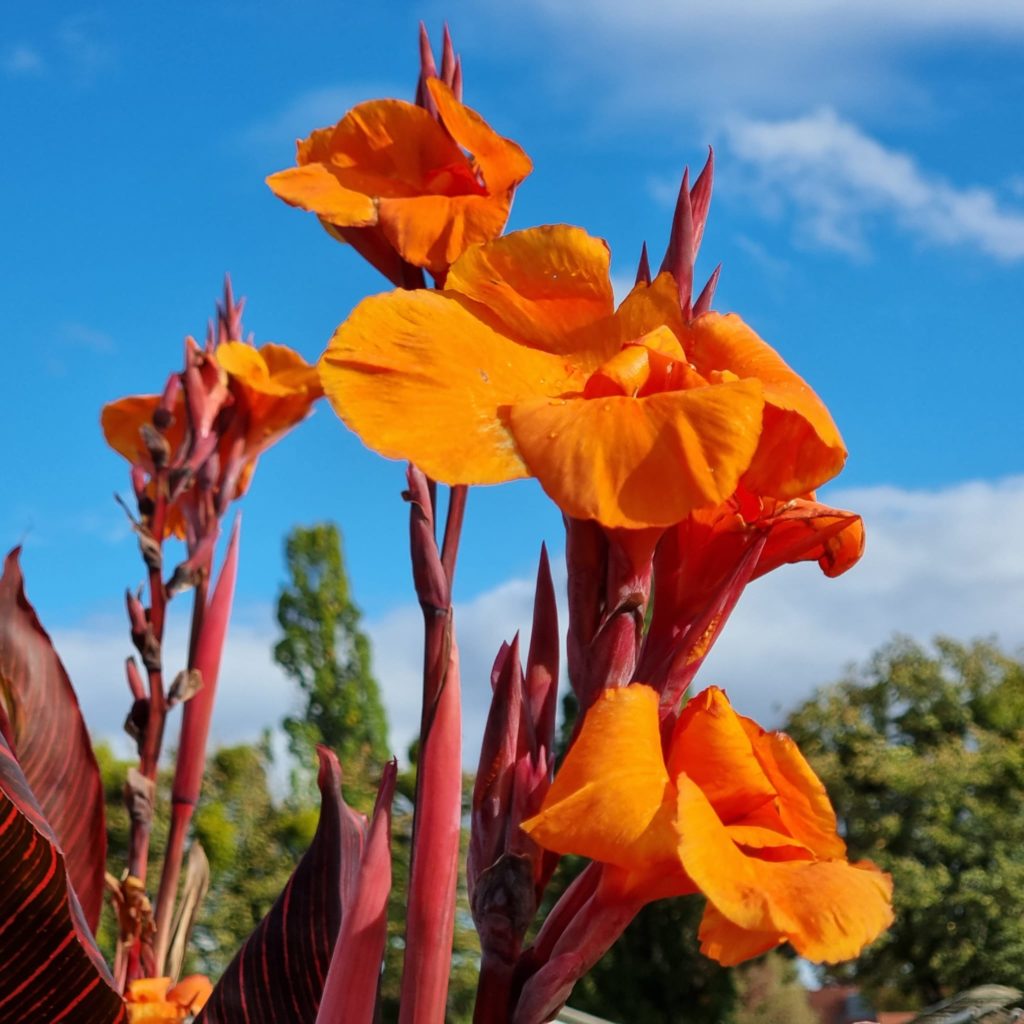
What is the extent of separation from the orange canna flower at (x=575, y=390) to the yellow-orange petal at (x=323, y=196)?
0.75 ft

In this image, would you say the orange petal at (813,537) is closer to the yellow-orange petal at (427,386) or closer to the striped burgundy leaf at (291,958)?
the yellow-orange petal at (427,386)

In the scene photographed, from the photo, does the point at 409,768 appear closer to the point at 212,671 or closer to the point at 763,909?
the point at 212,671

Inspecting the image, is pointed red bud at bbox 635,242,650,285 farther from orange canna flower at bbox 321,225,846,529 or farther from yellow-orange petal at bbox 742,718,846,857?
yellow-orange petal at bbox 742,718,846,857

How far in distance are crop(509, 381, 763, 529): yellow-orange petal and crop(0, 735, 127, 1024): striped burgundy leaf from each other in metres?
0.34

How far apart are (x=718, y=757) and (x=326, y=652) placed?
20.7 metres

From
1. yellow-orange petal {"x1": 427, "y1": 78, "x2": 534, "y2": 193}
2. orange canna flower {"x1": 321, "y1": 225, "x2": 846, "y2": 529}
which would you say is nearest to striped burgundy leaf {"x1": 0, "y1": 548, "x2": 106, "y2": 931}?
yellow-orange petal {"x1": 427, "y1": 78, "x2": 534, "y2": 193}

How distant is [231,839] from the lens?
11117mm

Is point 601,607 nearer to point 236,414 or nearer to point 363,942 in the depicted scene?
point 363,942

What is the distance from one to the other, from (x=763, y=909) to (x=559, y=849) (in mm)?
81

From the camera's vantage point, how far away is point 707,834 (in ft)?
1.58

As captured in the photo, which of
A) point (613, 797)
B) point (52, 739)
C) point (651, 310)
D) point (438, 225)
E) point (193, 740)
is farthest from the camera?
point (193, 740)

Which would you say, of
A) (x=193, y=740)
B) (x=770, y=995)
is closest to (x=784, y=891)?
(x=193, y=740)

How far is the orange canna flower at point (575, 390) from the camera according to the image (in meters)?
0.48

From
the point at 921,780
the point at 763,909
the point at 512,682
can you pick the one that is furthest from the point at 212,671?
the point at 921,780
